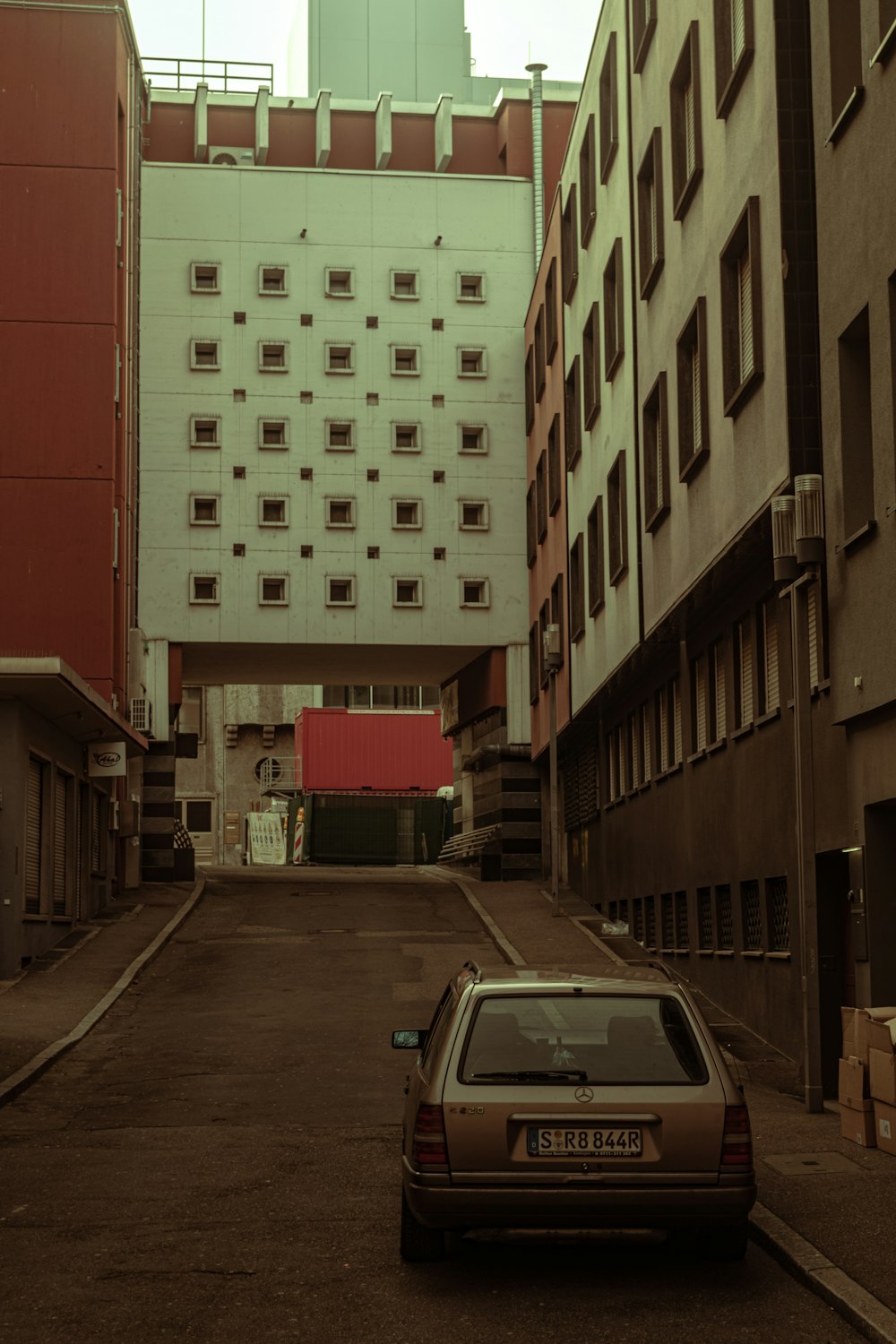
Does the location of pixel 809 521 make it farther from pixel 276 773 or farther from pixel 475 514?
pixel 276 773

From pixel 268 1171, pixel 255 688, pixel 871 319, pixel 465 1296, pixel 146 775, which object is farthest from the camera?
pixel 255 688

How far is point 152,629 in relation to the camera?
143 feet

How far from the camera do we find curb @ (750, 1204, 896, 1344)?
7277 millimetres

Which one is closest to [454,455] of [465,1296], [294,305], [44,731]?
[294,305]

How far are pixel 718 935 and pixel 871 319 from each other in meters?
10.4

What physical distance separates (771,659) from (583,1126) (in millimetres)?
13384

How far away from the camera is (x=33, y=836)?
91.7 ft

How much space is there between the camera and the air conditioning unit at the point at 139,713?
40656 millimetres

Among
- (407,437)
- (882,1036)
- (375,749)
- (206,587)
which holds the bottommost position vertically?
(882,1036)

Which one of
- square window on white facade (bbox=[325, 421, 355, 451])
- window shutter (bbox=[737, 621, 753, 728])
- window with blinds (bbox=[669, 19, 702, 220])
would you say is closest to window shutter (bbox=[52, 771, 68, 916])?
window shutter (bbox=[737, 621, 753, 728])

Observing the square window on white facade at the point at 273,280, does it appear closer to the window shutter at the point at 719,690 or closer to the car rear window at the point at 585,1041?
the window shutter at the point at 719,690

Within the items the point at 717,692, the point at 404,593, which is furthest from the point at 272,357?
the point at 717,692

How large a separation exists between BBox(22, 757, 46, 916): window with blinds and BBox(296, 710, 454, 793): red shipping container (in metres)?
41.3

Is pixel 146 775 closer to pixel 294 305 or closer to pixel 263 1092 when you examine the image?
pixel 294 305
